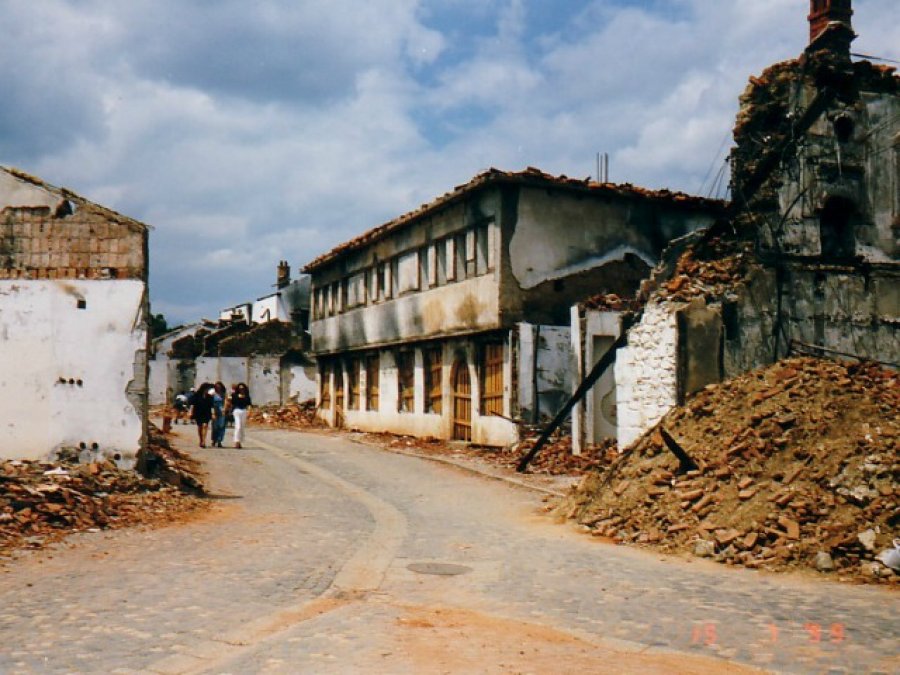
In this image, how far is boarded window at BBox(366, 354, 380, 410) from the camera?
29516mm

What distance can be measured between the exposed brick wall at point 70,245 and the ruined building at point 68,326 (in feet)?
0.05

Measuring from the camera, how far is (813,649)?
5.85 m

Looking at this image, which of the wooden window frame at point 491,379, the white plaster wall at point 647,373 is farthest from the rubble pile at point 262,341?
the white plaster wall at point 647,373

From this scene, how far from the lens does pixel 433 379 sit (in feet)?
82.2

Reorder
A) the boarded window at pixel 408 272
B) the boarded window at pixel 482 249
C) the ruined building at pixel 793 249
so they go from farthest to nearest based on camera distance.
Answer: the boarded window at pixel 408 272, the boarded window at pixel 482 249, the ruined building at pixel 793 249

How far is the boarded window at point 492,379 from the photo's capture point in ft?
69.9

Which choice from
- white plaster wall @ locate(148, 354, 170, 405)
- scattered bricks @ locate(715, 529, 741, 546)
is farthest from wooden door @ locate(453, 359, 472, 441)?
white plaster wall @ locate(148, 354, 170, 405)

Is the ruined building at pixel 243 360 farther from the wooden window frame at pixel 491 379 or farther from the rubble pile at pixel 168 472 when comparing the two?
the rubble pile at pixel 168 472

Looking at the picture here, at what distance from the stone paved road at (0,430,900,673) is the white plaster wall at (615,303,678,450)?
403 cm

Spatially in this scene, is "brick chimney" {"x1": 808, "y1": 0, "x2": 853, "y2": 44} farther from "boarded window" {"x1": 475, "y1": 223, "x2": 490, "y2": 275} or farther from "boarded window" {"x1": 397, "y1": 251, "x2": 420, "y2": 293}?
"boarded window" {"x1": 397, "y1": 251, "x2": 420, "y2": 293}

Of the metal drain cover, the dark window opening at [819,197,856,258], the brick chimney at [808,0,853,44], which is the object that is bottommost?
the metal drain cover

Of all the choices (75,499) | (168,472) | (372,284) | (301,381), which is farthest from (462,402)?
(301,381)

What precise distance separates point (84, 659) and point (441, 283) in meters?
19.3

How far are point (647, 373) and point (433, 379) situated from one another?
10.8 meters
